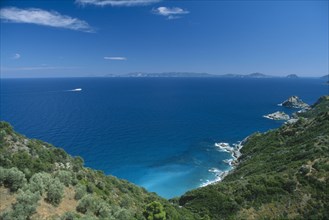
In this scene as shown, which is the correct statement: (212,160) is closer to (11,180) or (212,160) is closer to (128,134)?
(128,134)

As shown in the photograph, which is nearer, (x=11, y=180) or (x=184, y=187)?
(x=11, y=180)

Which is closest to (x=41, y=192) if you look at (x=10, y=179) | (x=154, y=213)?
(x=10, y=179)

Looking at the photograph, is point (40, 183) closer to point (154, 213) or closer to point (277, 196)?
point (154, 213)

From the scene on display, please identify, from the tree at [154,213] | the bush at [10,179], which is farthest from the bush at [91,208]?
the tree at [154,213]

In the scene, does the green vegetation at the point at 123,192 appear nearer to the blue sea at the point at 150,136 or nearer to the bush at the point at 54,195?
the bush at the point at 54,195

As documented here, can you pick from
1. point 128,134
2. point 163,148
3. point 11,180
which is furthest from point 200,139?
point 11,180

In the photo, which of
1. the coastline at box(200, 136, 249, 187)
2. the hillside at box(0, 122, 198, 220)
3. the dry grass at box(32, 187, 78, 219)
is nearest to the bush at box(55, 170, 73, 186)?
the hillside at box(0, 122, 198, 220)

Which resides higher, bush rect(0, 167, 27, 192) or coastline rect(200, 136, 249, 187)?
bush rect(0, 167, 27, 192)

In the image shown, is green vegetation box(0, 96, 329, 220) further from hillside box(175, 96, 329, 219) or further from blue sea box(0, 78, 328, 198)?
blue sea box(0, 78, 328, 198)
